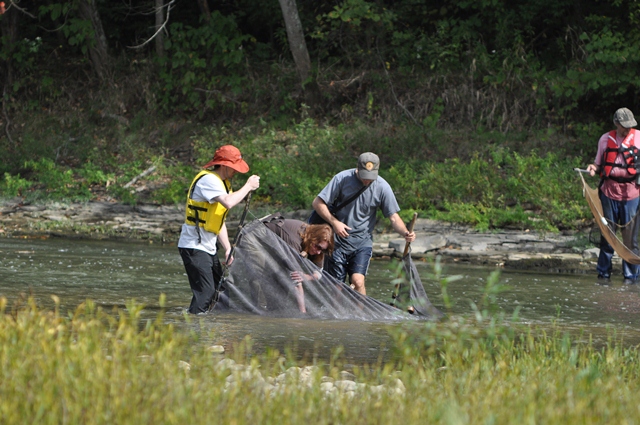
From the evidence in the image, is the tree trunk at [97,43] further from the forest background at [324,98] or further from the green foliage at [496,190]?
the green foliage at [496,190]

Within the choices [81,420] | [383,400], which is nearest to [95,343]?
[81,420]

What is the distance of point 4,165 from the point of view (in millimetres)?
21094

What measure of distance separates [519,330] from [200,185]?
127 inches

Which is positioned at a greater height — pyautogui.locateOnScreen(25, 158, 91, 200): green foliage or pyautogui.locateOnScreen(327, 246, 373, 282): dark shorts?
pyautogui.locateOnScreen(327, 246, 373, 282): dark shorts

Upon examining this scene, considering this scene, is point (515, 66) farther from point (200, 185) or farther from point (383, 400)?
point (383, 400)

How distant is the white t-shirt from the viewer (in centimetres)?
838

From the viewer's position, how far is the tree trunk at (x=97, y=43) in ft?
79.4

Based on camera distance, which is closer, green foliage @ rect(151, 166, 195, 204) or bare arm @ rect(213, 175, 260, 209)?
bare arm @ rect(213, 175, 260, 209)

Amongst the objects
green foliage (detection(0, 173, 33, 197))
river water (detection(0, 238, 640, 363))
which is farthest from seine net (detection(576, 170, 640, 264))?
green foliage (detection(0, 173, 33, 197))

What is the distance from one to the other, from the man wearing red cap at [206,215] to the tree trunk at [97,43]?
16881 millimetres

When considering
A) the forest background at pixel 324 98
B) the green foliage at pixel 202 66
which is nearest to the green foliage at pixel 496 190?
the forest background at pixel 324 98

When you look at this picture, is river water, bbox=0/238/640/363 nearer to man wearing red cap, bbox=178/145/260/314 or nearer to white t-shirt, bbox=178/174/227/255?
man wearing red cap, bbox=178/145/260/314

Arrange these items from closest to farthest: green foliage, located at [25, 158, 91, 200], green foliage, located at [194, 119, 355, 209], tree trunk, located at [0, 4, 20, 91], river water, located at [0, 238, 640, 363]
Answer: river water, located at [0, 238, 640, 363], green foliage, located at [194, 119, 355, 209], green foliage, located at [25, 158, 91, 200], tree trunk, located at [0, 4, 20, 91]

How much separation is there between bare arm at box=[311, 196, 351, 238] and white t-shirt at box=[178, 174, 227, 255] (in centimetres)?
111
